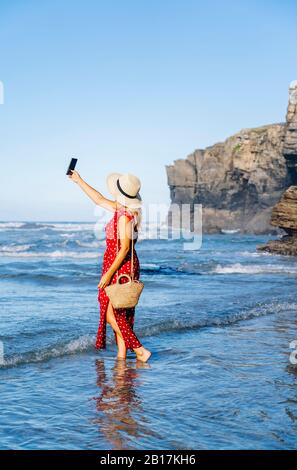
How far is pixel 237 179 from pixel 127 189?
82.3 m

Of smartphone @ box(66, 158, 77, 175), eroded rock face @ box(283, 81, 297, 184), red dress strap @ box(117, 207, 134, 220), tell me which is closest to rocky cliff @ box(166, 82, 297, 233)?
eroded rock face @ box(283, 81, 297, 184)

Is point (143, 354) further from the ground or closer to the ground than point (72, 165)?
closer to the ground

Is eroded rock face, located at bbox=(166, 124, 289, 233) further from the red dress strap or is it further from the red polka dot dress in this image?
the red dress strap

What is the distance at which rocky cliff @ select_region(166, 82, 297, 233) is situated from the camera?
78.4 meters

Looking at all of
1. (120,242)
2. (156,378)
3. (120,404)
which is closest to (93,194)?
(120,242)

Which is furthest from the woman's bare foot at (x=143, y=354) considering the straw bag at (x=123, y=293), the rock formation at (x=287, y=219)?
the rock formation at (x=287, y=219)

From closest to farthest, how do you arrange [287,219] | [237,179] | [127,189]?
[127,189] < [287,219] < [237,179]

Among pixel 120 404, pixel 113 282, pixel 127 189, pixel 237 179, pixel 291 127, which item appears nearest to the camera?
pixel 120 404

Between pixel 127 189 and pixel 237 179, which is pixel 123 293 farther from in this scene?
pixel 237 179

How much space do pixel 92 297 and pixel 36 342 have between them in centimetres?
456

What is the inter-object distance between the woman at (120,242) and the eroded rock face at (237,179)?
70657mm

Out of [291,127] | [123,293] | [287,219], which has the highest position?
[291,127]

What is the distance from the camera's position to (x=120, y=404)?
4.26 metres

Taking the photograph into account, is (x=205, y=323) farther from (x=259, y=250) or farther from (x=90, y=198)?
(x=259, y=250)
